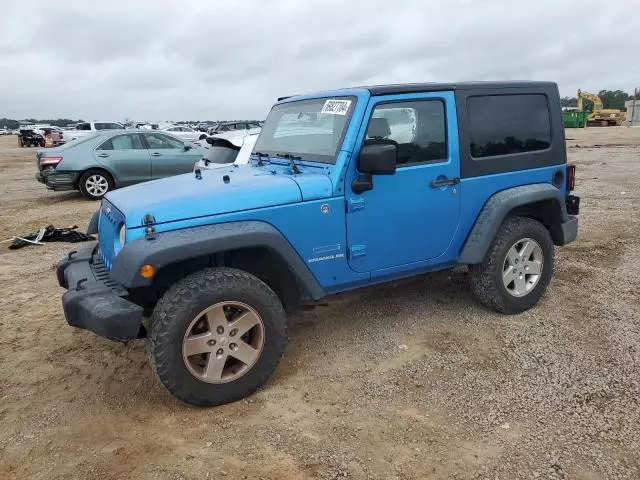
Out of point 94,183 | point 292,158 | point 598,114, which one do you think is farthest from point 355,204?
point 598,114

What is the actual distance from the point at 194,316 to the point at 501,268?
2551 millimetres

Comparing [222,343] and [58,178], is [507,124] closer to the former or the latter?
[222,343]

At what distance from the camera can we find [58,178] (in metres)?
11.0

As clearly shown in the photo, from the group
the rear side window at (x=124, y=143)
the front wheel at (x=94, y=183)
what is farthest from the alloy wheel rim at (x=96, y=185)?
the rear side window at (x=124, y=143)

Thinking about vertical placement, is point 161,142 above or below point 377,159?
above

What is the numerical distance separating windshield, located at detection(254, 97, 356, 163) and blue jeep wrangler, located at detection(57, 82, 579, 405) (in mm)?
14

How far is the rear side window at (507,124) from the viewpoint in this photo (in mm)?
4094

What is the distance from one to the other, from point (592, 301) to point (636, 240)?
2.43 metres

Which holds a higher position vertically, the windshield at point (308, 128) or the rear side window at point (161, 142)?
the rear side window at point (161, 142)

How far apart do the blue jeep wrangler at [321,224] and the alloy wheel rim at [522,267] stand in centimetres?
1

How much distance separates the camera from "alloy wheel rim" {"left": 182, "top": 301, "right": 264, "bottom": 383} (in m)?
3.11

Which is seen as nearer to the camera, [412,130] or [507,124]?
[412,130]

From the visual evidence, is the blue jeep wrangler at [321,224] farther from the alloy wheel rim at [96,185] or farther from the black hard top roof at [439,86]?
the alloy wheel rim at [96,185]

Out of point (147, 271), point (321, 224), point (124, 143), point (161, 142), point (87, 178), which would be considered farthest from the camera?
point (161, 142)
